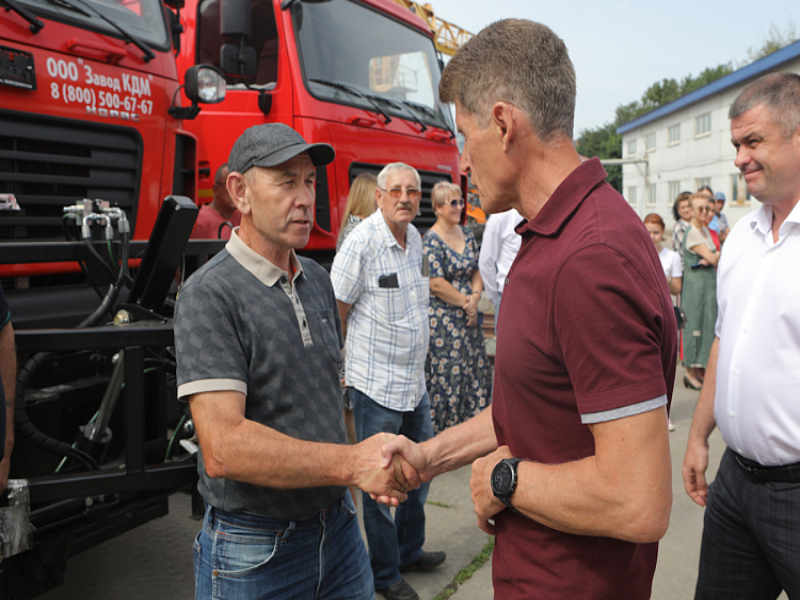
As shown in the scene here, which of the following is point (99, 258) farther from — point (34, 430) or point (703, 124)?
point (703, 124)

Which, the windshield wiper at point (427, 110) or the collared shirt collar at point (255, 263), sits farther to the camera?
the windshield wiper at point (427, 110)

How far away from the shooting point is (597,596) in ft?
4.34

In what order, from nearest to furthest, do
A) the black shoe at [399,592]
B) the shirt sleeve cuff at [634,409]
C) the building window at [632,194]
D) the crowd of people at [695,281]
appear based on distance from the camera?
the shirt sleeve cuff at [634,409] → the black shoe at [399,592] → the crowd of people at [695,281] → the building window at [632,194]

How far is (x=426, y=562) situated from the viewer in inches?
141

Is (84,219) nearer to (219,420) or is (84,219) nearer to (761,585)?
(219,420)

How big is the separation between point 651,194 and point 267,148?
141 feet

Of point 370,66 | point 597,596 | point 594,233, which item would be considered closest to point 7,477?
point 597,596

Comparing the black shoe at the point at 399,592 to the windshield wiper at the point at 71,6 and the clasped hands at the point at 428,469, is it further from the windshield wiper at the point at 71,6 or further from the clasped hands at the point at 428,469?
the windshield wiper at the point at 71,6

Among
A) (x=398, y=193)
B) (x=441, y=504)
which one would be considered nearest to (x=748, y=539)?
(x=398, y=193)

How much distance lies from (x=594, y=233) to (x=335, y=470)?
1.01 meters

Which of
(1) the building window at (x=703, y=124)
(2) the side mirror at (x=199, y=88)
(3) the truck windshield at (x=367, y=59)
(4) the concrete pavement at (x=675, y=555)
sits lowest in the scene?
(4) the concrete pavement at (x=675, y=555)

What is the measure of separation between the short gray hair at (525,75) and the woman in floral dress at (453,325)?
11.2 feet

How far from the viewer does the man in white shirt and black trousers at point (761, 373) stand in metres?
2.00

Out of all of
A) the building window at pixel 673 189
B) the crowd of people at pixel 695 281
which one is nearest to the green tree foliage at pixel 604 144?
the building window at pixel 673 189
